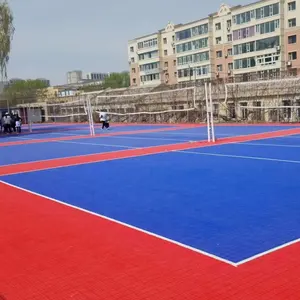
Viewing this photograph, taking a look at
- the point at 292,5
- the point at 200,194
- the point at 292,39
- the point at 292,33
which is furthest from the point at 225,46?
the point at 200,194

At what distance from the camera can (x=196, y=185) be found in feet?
27.3

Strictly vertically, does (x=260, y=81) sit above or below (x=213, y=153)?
above

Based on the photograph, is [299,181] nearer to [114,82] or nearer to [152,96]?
[152,96]

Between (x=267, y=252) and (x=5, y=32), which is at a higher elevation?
(x=5, y=32)

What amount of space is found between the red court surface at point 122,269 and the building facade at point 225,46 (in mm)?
30587

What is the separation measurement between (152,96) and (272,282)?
3723 centimetres

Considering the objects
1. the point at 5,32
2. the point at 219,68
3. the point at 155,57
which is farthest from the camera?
the point at 155,57

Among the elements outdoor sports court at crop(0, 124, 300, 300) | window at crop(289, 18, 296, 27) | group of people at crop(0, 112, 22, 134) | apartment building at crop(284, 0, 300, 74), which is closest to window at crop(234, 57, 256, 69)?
apartment building at crop(284, 0, 300, 74)

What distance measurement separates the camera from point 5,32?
90.3 ft

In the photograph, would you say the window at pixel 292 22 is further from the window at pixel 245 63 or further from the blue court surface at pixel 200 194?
the blue court surface at pixel 200 194

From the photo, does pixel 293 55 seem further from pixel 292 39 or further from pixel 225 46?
→ pixel 225 46

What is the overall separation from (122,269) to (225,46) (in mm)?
63571

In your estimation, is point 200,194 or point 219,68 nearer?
point 200,194

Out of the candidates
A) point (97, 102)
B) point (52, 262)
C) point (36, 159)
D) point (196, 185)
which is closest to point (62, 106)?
point (97, 102)
